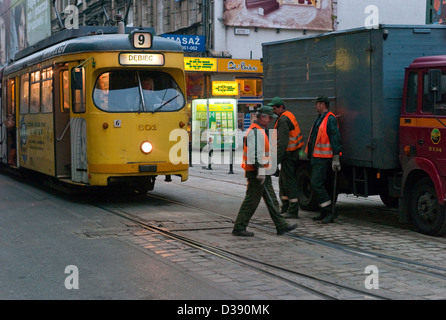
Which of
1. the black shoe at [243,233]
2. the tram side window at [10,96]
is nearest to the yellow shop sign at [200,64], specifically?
the tram side window at [10,96]

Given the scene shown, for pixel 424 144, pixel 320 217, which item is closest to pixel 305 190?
pixel 320 217

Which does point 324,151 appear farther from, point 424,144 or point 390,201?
point 390,201

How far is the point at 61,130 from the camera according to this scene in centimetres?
1445

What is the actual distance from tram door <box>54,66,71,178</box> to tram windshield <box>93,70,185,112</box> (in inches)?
60.1

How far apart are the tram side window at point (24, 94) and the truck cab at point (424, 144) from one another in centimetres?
982

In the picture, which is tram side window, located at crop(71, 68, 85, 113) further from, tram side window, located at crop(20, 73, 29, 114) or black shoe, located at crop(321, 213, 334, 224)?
black shoe, located at crop(321, 213, 334, 224)

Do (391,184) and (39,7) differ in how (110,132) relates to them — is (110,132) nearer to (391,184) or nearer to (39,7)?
(391,184)

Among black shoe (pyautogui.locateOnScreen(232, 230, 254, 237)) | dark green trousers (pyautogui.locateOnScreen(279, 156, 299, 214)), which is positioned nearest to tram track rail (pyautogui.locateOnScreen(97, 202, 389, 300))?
black shoe (pyautogui.locateOnScreen(232, 230, 254, 237))

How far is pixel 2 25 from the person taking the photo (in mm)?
62812

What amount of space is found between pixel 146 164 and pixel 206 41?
73.1ft

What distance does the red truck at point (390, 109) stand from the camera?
31.4ft

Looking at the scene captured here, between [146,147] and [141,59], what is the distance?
1.60 m
